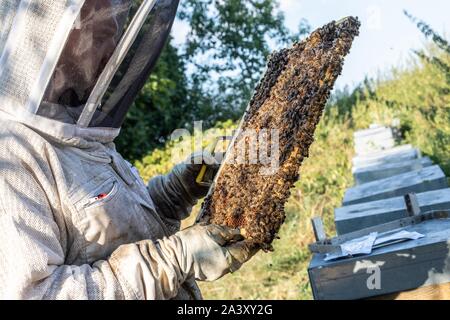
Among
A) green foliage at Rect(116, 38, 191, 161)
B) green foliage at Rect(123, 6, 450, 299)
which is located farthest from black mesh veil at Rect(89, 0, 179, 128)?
green foliage at Rect(116, 38, 191, 161)

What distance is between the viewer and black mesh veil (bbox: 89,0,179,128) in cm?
218

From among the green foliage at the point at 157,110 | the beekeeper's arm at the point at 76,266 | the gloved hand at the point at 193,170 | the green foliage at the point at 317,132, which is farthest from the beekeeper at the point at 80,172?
the green foliage at the point at 157,110

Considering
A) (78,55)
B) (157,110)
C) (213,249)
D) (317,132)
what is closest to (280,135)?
(213,249)

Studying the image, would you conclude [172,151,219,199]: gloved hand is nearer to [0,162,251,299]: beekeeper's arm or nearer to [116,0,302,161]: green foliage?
[0,162,251,299]: beekeeper's arm

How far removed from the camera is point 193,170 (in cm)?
266

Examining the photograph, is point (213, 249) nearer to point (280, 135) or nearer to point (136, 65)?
point (280, 135)

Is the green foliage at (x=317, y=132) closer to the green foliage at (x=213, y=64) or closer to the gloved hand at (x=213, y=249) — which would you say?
the green foliage at (x=213, y=64)

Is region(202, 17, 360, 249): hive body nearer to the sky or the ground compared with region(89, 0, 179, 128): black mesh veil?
nearer to the ground

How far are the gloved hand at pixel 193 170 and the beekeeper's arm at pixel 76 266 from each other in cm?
62

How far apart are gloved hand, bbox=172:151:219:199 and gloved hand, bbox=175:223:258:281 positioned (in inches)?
23.4

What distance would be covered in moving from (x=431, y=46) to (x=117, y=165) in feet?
18.4

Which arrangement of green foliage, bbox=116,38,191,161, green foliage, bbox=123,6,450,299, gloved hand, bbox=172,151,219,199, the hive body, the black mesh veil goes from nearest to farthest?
the hive body
the black mesh veil
gloved hand, bbox=172,151,219,199
green foliage, bbox=123,6,450,299
green foliage, bbox=116,38,191,161

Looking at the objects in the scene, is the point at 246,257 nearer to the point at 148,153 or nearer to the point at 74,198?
the point at 74,198

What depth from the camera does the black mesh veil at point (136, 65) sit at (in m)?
2.18
